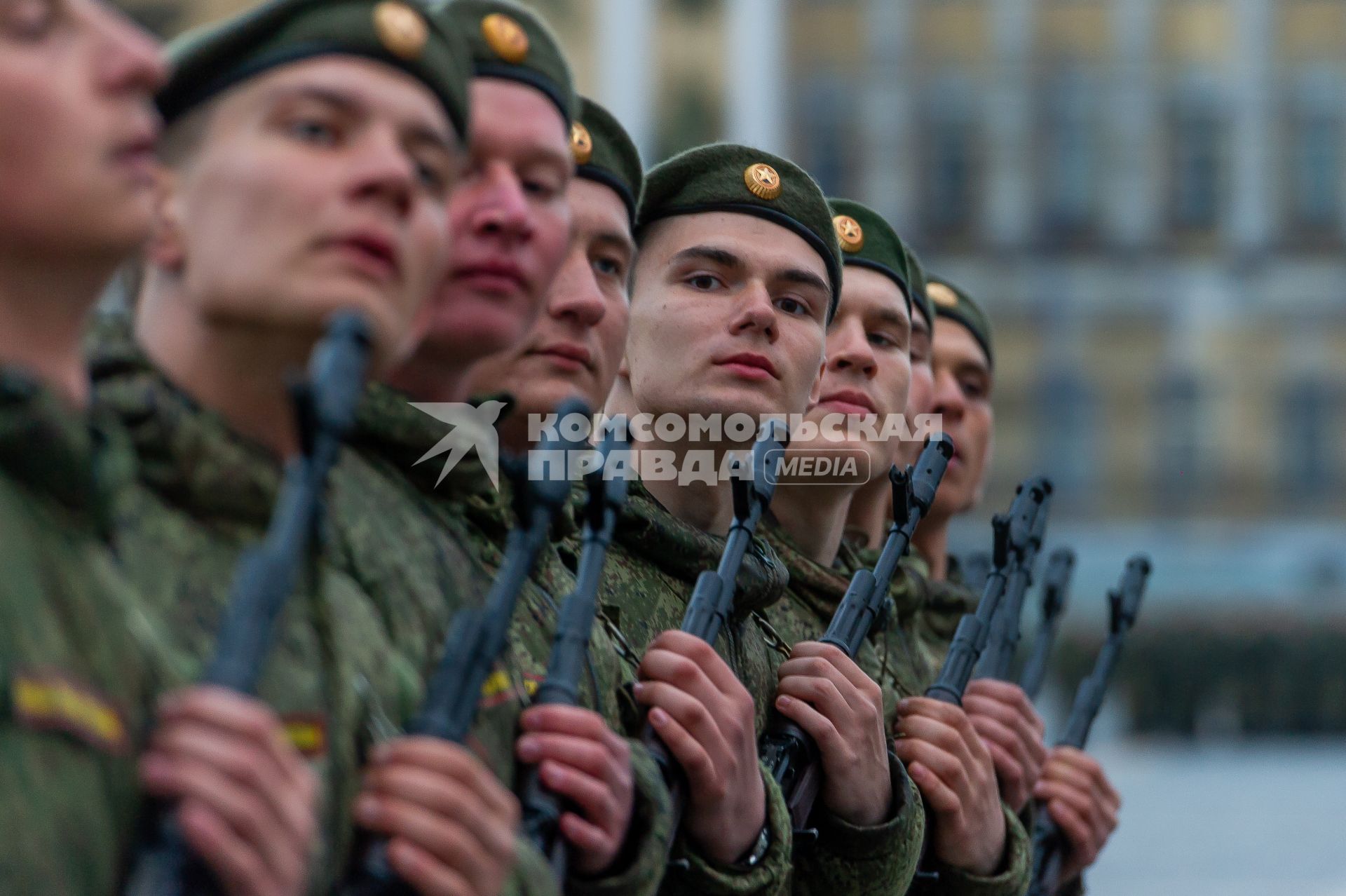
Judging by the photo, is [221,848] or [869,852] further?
[869,852]

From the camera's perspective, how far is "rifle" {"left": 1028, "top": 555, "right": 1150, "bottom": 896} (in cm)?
577

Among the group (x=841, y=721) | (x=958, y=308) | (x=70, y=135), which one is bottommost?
(x=70, y=135)

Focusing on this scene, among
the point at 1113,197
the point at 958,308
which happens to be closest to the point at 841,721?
the point at 958,308

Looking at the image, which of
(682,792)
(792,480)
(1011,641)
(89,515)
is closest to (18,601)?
(89,515)

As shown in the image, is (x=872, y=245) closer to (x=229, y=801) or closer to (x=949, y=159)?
(x=229, y=801)

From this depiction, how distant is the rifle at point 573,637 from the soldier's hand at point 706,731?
0.15 meters

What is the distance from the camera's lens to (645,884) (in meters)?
3.30

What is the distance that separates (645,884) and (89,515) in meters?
1.04

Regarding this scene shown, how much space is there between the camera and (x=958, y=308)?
21.8ft

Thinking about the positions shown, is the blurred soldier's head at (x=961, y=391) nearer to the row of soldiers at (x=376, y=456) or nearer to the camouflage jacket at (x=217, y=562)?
the row of soldiers at (x=376, y=456)

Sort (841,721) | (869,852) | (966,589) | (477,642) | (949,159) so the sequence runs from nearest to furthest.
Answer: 1. (477,642)
2. (841,721)
3. (869,852)
4. (966,589)
5. (949,159)

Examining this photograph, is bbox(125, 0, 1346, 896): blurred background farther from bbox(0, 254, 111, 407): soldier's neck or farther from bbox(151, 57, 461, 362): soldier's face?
bbox(0, 254, 111, 407): soldier's neck

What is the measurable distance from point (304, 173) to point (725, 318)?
1.79m

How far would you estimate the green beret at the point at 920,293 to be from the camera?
19.2ft
